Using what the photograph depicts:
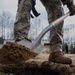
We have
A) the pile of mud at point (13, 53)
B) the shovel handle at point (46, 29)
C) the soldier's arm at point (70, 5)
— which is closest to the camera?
the shovel handle at point (46, 29)

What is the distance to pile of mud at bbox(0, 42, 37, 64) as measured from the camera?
6012 mm

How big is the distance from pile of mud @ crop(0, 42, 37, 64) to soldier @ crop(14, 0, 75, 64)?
16 centimetres

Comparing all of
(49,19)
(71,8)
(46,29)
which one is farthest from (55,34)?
(71,8)

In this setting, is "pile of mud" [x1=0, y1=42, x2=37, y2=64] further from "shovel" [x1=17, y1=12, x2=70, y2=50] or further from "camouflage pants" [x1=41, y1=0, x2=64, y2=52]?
"camouflage pants" [x1=41, y1=0, x2=64, y2=52]

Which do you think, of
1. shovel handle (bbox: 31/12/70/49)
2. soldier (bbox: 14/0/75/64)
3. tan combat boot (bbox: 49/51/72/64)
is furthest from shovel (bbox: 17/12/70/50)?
tan combat boot (bbox: 49/51/72/64)

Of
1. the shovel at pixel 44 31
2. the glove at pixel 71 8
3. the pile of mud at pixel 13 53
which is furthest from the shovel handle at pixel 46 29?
the pile of mud at pixel 13 53

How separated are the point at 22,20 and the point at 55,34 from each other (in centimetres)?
69

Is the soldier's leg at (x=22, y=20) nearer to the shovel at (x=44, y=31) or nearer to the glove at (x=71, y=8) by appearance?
the shovel at (x=44, y=31)

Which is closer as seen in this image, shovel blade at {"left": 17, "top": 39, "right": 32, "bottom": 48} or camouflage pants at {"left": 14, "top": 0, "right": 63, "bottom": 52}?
camouflage pants at {"left": 14, "top": 0, "right": 63, "bottom": 52}

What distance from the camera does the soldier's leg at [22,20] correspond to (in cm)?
610

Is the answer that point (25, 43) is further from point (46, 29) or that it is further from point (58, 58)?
point (58, 58)

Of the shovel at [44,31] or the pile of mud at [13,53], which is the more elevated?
the shovel at [44,31]

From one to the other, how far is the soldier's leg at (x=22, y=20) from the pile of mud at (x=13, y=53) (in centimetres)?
17

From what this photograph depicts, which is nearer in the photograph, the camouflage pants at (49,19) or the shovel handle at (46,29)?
the shovel handle at (46,29)
